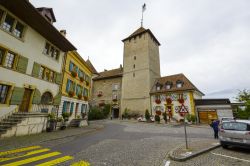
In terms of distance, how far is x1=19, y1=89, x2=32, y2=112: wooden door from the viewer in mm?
11959

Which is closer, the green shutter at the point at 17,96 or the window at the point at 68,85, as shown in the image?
the green shutter at the point at 17,96

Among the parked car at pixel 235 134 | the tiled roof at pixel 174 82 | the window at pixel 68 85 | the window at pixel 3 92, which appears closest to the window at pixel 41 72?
the window at pixel 3 92

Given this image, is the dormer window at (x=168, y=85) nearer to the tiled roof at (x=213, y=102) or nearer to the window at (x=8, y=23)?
the tiled roof at (x=213, y=102)

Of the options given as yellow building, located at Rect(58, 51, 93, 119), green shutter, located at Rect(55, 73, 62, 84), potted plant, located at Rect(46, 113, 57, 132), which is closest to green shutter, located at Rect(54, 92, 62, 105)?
yellow building, located at Rect(58, 51, 93, 119)

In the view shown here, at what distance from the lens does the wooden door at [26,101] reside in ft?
39.2

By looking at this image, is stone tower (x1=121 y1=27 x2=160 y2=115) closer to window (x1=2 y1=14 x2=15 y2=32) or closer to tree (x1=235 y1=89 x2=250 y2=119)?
tree (x1=235 y1=89 x2=250 y2=119)

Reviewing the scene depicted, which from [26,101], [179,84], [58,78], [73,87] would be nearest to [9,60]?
[26,101]

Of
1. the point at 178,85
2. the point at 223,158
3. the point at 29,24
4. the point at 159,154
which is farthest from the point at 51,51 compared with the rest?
the point at 178,85

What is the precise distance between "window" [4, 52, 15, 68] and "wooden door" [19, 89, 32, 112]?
2501 millimetres

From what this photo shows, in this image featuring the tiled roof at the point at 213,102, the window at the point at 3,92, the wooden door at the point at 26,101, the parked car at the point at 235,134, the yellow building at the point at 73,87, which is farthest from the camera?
the tiled roof at the point at 213,102

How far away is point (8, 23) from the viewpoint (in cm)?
1098

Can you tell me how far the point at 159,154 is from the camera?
6.73 meters

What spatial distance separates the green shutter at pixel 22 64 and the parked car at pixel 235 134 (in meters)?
15.1

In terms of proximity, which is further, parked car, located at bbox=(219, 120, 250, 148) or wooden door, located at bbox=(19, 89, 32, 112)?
wooden door, located at bbox=(19, 89, 32, 112)
